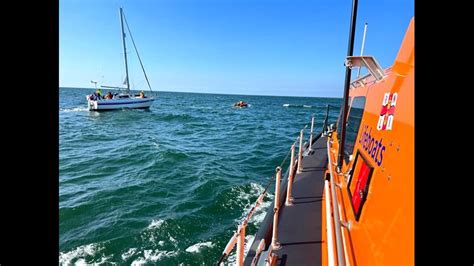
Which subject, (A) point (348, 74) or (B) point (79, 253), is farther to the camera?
(B) point (79, 253)

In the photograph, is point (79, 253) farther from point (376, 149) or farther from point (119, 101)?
point (119, 101)

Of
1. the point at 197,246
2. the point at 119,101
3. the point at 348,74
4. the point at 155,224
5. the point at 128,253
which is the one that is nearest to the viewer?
the point at 348,74

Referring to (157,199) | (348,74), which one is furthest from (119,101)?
(348,74)

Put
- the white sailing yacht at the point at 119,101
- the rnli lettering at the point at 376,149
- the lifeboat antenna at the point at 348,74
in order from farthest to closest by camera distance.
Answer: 1. the white sailing yacht at the point at 119,101
2. the lifeboat antenna at the point at 348,74
3. the rnli lettering at the point at 376,149

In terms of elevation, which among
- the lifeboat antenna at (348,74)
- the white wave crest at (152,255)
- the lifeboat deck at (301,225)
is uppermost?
the lifeboat antenna at (348,74)

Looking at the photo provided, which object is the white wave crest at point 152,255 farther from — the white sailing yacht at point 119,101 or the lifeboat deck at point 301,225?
the white sailing yacht at point 119,101

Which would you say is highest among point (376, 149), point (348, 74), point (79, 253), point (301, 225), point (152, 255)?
point (348, 74)

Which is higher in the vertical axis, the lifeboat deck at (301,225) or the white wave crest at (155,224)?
the lifeboat deck at (301,225)

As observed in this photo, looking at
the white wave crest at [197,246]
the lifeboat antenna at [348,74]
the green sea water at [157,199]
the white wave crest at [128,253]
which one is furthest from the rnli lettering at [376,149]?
the white wave crest at [128,253]

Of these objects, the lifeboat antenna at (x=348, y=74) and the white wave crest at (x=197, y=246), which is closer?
the lifeboat antenna at (x=348, y=74)

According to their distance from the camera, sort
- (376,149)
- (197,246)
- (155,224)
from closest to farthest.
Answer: (376,149), (197,246), (155,224)
